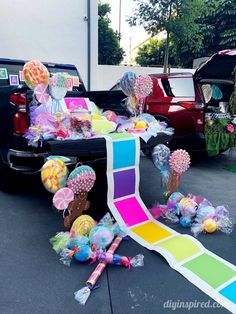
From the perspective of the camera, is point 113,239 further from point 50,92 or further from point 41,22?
point 41,22

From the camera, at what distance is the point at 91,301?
7.04ft

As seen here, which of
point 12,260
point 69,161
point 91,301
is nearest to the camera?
point 91,301

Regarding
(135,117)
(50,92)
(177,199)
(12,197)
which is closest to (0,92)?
(50,92)

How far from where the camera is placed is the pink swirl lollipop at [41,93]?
123 inches

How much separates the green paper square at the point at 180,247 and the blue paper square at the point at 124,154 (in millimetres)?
909

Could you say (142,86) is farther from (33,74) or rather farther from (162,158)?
(33,74)

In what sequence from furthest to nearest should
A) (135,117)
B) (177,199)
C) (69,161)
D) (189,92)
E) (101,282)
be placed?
(189,92), (135,117), (177,199), (69,161), (101,282)

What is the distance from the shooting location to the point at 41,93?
10.3 ft

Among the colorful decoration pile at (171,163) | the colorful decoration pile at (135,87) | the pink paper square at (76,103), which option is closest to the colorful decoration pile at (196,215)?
the colorful decoration pile at (171,163)

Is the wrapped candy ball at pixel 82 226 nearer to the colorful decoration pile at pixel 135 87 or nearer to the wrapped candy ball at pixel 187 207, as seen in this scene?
the wrapped candy ball at pixel 187 207

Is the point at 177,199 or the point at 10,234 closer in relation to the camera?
the point at 10,234

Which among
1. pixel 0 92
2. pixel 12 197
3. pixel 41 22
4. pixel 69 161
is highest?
pixel 41 22

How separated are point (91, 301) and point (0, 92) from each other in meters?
2.65

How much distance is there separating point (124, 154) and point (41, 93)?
3.46 ft
